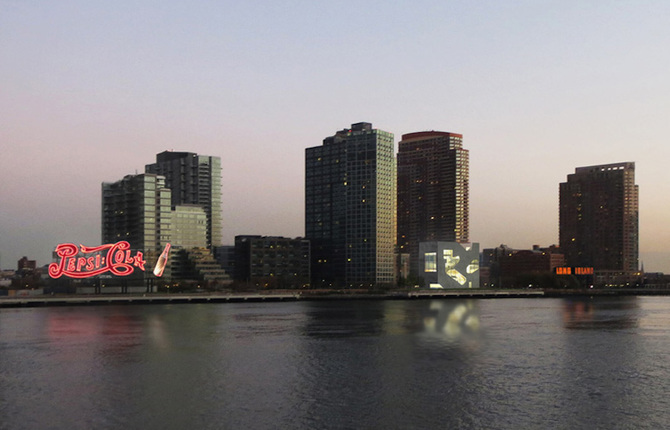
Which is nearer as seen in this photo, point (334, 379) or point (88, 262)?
point (334, 379)

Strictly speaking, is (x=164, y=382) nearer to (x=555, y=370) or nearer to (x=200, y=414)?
(x=200, y=414)

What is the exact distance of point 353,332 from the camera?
340ft

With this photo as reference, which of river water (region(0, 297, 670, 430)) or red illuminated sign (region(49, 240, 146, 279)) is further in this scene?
red illuminated sign (region(49, 240, 146, 279))

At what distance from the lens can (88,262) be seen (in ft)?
575

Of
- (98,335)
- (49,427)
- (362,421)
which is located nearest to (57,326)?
(98,335)

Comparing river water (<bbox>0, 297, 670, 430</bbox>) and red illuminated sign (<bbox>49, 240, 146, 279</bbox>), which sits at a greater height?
red illuminated sign (<bbox>49, 240, 146, 279</bbox>)

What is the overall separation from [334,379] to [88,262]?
133 meters

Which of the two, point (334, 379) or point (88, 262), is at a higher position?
point (88, 262)

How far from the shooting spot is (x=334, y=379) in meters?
58.5

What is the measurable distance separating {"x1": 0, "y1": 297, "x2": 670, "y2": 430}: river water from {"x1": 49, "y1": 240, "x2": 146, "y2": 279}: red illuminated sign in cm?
7235

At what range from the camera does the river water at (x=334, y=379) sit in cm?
4416

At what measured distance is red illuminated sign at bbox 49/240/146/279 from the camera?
17225 centimetres

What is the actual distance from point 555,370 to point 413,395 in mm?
18529

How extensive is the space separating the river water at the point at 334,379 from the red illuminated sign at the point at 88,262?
72351mm
